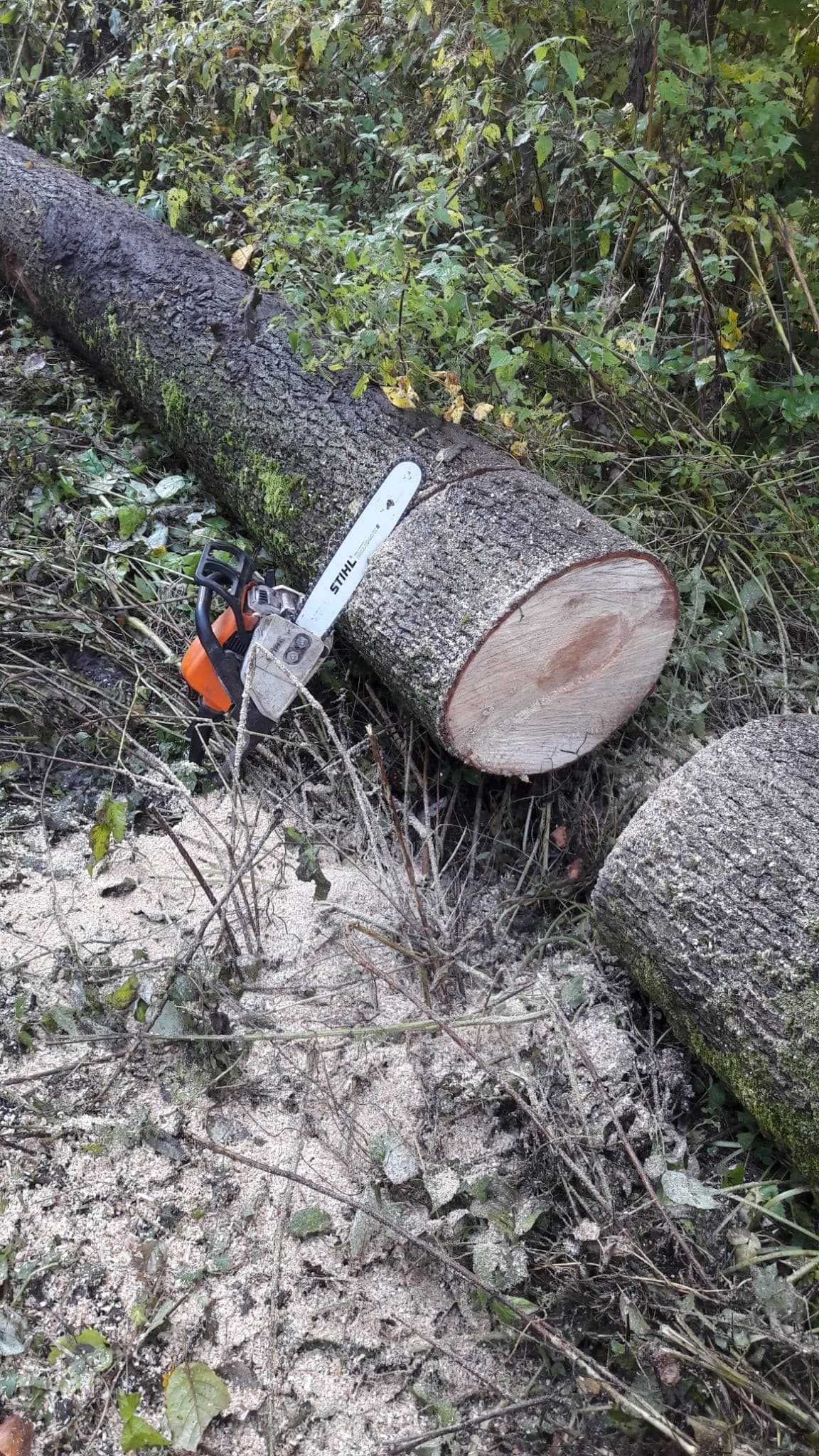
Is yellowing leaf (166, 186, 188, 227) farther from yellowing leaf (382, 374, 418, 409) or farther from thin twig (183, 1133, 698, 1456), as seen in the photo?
thin twig (183, 1133, 698, 1456)

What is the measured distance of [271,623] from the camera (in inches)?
99.5

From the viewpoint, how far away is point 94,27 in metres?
5.32

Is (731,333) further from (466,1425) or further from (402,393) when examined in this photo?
(466,1425)

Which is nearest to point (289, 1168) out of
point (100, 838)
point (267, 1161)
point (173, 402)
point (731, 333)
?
point (267, 1161)

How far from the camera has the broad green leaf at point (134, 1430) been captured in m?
1.51

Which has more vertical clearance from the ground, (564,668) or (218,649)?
(564,668)

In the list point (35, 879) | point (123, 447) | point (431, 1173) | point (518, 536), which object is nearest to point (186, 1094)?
point (431, 1173)

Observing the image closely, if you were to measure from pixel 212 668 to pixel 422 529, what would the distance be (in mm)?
668

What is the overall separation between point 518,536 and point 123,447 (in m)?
1.95

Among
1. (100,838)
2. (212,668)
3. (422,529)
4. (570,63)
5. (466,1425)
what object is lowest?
(466,1425)

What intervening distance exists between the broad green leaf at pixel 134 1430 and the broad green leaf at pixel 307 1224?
39 cm

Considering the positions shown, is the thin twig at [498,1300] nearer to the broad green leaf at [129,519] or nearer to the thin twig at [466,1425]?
the thin twig at [466,1425]

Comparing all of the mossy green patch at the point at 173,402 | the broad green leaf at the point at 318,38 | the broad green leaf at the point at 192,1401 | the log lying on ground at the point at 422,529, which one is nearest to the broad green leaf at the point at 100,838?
the log lying on ground at the point at 422,529

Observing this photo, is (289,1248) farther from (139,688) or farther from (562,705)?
(139,688)
